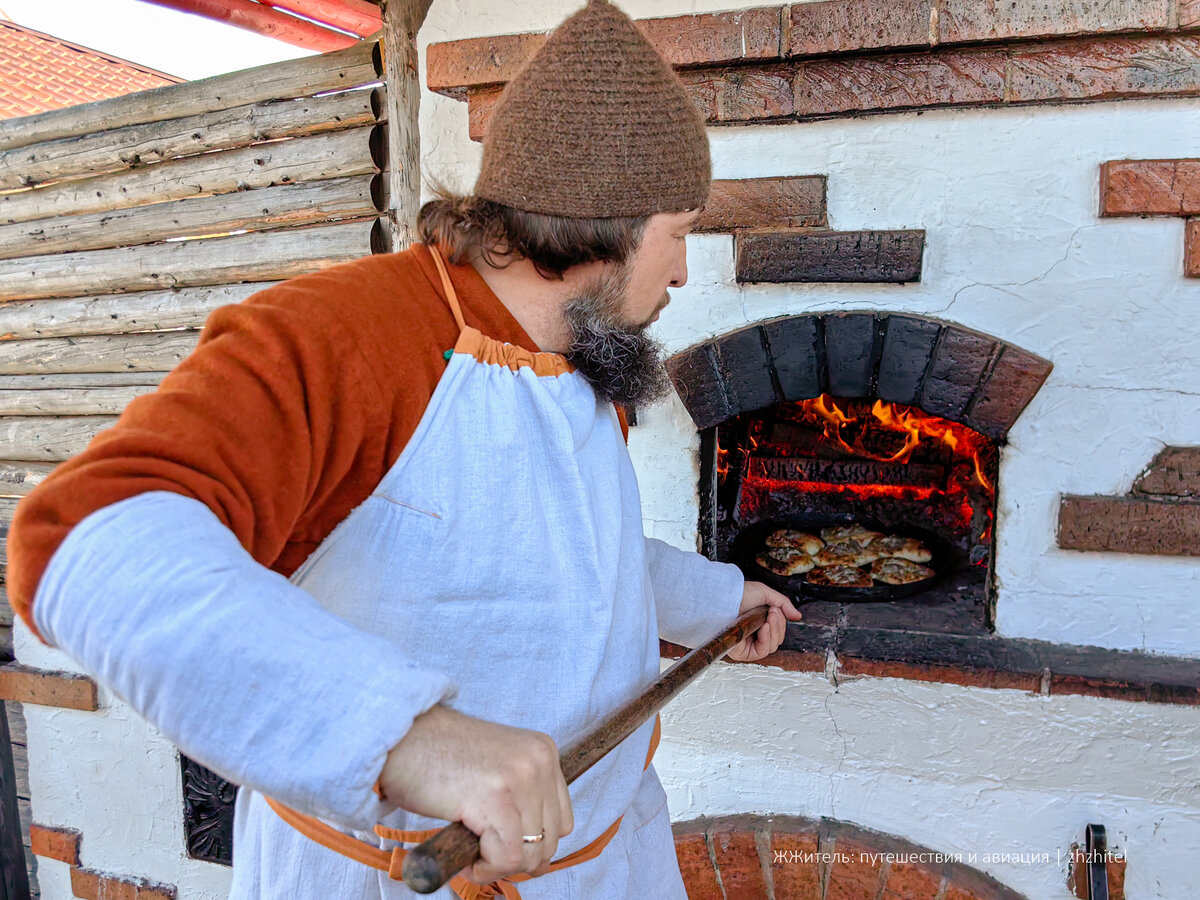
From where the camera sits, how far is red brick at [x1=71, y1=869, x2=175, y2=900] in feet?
9.39

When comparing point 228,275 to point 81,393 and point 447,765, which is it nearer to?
point 81,393

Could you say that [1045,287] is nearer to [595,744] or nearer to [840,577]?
[840,577]

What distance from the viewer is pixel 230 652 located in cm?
75

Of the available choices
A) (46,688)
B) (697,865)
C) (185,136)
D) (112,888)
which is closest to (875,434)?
(697,865)

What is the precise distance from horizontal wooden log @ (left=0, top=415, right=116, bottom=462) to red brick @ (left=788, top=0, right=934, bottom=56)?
2.75 metres

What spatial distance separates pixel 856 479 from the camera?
9.72 feet

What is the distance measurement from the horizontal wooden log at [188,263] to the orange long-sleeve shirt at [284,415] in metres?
1.65

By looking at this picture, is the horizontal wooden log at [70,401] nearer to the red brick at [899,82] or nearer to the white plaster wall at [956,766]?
the white plaster wall at [956,766]

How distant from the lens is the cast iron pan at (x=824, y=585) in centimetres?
243

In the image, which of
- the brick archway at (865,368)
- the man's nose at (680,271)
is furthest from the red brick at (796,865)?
the man's nose at (680,271)

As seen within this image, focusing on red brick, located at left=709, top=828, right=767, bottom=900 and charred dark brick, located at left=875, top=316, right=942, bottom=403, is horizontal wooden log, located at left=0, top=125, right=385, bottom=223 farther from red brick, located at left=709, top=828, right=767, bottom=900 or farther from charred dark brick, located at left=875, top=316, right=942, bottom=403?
red brick, located at left=709, top=828, right=767, bottom=900

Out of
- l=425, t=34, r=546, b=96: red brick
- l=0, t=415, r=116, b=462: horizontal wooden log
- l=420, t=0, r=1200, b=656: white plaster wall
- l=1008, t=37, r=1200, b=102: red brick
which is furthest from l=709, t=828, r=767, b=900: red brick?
l=0, t=415, r=116, b=462: horizontal wooden log

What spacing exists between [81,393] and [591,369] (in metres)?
2.70

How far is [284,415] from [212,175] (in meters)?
2.38
